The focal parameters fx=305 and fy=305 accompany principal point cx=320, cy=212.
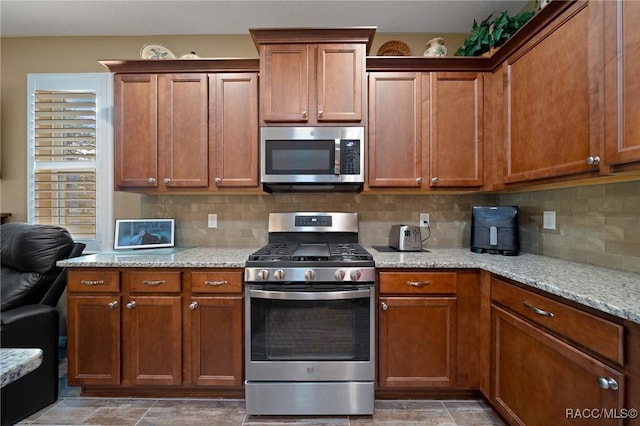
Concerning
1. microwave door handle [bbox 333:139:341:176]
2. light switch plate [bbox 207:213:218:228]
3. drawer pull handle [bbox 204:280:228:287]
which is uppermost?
microwave door handle [bbox 333:139:341:176]

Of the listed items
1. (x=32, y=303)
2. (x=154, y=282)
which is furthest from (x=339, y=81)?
(x=32, y=303)

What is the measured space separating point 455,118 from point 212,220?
2.06 metres

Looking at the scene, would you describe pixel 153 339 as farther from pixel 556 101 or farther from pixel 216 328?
pixel 556 101

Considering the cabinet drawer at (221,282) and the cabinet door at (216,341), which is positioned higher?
the cabinet drawer at (221,282)

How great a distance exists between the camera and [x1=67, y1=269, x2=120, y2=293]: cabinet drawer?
6.21 feet

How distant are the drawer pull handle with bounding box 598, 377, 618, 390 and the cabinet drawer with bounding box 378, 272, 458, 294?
2.77ft

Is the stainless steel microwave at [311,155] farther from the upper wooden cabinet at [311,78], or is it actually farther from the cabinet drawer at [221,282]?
the cabinet drawer at [221,282]

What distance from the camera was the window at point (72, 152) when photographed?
2.66 metres

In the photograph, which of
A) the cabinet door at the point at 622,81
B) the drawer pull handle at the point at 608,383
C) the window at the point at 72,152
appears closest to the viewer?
the drawer pull handle at the point at 608,383

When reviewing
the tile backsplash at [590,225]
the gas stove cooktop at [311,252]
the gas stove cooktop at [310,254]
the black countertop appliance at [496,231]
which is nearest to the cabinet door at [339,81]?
the gas stove cooktop at [311,252]

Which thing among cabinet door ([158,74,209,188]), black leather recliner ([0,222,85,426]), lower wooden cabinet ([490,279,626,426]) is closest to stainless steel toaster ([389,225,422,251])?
lower wooden cabinet ([490,279,626,426])

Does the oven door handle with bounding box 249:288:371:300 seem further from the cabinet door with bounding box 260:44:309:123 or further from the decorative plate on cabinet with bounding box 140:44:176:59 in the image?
the decorative plate on cabinet with bounding box 140:44:176:59

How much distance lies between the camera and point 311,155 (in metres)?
2.13

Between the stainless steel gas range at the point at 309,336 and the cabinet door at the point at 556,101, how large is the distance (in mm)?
1136
